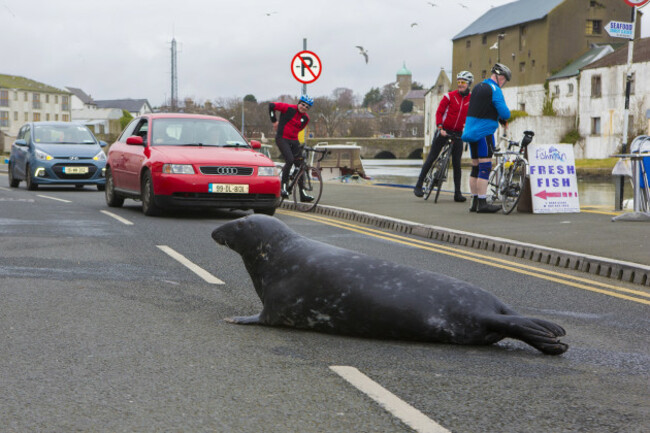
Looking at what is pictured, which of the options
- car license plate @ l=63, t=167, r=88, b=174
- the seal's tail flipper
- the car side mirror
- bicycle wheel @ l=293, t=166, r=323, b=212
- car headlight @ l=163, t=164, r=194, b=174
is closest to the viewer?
the seal's tail flipper

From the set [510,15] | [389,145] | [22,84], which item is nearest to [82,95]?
[22,84]

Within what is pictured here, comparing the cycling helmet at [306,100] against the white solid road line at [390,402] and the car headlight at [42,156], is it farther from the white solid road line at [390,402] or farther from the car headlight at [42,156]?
the white solid road line at [390,402]

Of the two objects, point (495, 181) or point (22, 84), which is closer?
point (495, 181)

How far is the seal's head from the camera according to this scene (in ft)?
18.3

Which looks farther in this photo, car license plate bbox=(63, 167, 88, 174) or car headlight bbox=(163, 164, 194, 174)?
car license plate bbox=(63, 167, 88, 174)

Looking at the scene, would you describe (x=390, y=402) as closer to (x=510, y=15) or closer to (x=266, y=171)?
(x=266, y=171)

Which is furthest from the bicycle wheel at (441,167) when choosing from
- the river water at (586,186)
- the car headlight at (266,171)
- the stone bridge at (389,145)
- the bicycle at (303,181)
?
the stone bridge at (389,145)

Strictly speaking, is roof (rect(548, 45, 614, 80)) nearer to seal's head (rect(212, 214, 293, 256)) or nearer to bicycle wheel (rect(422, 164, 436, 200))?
bicycle wheel (rect(422, 164, 436, 200))

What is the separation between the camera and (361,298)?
5.09 m

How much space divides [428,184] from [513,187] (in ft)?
10.6

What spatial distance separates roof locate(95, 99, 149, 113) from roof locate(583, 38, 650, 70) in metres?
135

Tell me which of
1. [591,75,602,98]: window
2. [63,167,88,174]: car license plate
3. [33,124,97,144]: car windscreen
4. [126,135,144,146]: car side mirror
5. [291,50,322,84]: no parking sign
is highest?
[591,75,602,98]: window

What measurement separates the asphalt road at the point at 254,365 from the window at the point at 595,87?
70.4 meters

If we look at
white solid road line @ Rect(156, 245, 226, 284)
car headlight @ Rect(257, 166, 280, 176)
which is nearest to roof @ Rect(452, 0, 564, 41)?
car headlight @ Rect(257, 166, 280, 176)
